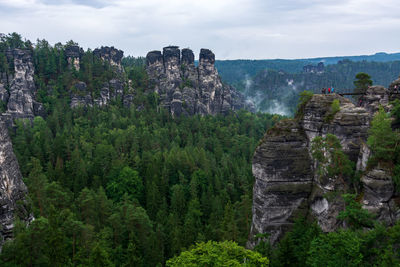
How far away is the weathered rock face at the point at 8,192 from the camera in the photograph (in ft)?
85.7

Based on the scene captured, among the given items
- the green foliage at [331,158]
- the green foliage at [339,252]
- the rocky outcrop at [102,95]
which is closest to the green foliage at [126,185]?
the green foliage at [331,158]

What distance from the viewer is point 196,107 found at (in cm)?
10494

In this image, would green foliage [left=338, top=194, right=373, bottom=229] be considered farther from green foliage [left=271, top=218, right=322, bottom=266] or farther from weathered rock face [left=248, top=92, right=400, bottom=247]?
weathered rock face [left=248, top=92, right=400, bottom=247]

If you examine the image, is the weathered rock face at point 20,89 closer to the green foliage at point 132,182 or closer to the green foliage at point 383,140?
the green foliage at point 132,182

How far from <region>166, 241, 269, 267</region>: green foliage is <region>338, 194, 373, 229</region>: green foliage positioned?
→ 23.6ft

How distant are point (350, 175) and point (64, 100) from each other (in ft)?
273

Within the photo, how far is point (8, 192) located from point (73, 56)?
278ft

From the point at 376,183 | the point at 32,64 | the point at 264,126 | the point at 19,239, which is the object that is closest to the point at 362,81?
the point at 376,183

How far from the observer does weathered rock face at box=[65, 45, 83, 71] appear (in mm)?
101688

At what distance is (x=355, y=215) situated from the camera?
71.7ft

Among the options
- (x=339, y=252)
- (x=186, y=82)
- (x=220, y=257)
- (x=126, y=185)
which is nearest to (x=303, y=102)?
(x=339, y=252)

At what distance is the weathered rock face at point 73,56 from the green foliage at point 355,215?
9829 centimetres

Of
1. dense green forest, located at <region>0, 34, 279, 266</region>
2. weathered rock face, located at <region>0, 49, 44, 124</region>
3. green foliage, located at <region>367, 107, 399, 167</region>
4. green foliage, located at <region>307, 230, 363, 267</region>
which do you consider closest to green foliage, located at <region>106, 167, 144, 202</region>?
dense green forest, located at <region>0, 34, 279, 266</region>

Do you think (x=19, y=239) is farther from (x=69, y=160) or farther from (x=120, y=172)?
(x=69, y=160)
